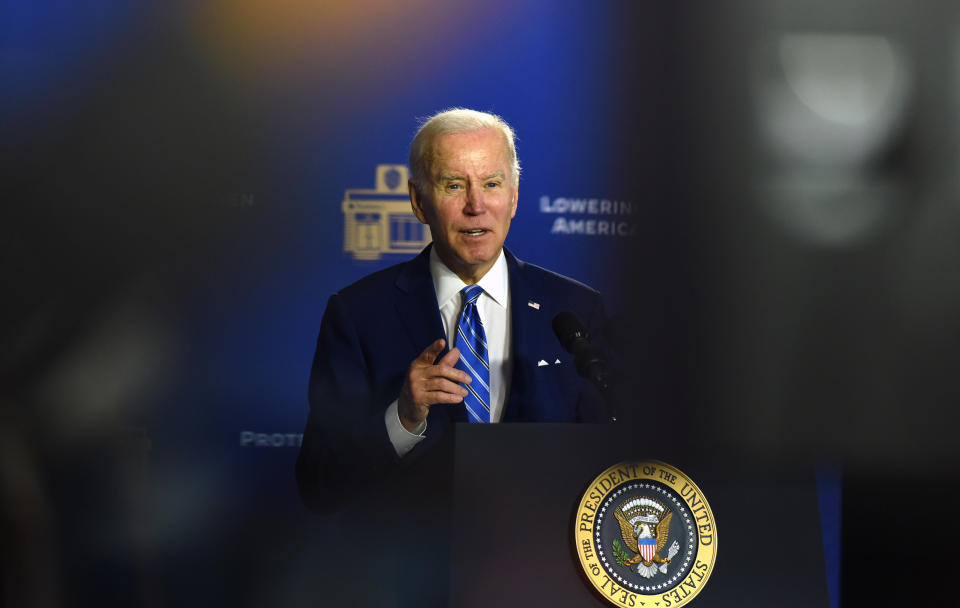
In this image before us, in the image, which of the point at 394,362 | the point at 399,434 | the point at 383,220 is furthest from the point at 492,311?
the point at 399,434

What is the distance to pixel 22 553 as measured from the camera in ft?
9.45

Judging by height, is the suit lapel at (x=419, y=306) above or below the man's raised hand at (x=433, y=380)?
above

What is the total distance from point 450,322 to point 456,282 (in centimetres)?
13

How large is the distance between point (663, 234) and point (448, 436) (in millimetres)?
1577

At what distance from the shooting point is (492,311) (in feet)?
9.20

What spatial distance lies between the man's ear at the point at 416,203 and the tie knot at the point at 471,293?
26cm

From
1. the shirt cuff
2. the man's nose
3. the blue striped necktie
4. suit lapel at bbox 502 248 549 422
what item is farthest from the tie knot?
the shirt cuff

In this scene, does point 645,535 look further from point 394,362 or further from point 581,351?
point 394,362

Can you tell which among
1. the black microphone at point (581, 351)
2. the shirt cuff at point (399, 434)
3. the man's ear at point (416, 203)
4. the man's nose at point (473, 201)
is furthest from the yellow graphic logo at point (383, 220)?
the black microphone at point (581, 351)

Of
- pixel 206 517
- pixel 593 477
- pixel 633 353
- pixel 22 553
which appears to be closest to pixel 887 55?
pixel 633 353

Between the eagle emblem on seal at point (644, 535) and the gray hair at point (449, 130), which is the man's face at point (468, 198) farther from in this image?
the eagle emblem on seal at point (644, 535)

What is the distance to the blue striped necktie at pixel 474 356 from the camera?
2.60 metres

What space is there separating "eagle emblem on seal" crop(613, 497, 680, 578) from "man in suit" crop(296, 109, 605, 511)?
0.85 meters

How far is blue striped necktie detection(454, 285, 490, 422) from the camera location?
8.52ft
